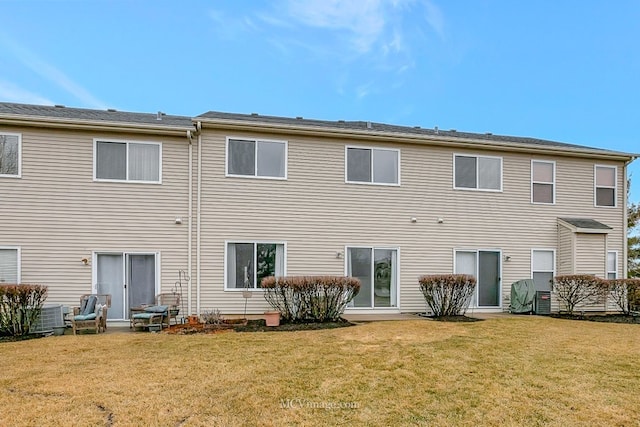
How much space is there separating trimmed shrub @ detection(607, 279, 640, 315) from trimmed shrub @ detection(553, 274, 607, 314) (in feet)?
0.86

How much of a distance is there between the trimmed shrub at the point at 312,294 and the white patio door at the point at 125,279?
2.94 metres

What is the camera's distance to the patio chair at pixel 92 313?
843 centimetres

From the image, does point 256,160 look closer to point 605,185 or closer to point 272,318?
point 272,318

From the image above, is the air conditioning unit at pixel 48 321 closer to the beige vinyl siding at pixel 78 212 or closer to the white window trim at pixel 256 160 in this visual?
the beige vinyl siding at pixel 78 212

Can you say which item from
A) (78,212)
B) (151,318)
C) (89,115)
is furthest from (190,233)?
(89,115)

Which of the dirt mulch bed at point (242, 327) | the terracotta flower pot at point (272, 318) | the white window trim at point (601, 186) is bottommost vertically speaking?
the dirt mulch bed at point (242, 327)

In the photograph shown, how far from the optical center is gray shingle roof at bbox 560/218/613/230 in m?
11.9

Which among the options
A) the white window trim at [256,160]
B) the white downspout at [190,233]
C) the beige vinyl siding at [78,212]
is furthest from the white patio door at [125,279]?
the white window trim at [256,160]

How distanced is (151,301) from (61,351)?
329 centimetres

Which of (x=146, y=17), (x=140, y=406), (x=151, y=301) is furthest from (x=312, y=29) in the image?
(x=140, y=406)

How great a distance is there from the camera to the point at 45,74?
20922 millimetres

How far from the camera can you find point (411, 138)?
11.3m

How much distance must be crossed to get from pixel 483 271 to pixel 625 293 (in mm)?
3854

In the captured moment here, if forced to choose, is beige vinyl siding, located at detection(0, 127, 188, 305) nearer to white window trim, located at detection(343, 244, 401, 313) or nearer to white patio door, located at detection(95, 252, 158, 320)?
white patio door, located at detection(95, 252, 158, 320)
